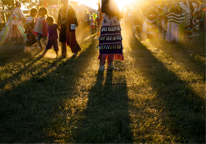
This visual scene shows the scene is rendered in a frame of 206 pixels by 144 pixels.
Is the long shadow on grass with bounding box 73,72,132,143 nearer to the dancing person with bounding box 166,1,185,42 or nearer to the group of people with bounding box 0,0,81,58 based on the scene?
the group of people with bounding box 0,0,81,58

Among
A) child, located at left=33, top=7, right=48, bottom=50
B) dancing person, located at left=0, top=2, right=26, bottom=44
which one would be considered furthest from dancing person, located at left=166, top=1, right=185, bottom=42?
dancing person, located at left=0, top=2, right=26, bottom=44

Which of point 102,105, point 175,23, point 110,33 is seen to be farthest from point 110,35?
point 175,23

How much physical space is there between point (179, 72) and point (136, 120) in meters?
2.73

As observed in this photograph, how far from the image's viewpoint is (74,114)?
3.12 meters

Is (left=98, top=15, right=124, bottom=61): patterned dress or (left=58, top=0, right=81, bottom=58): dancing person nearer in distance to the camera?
(left=98, top=15, right=124, bottom=61): patterned dress

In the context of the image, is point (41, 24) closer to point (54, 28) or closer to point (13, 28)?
point (54, 28)

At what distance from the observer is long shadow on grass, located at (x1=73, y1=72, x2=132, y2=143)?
251 centimetres

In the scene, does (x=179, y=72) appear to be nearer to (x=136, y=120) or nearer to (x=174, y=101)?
(x=174, y=101)

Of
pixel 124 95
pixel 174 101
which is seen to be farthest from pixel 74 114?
pixel 174 101

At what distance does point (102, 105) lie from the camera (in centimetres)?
344

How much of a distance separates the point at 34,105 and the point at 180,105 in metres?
2.17

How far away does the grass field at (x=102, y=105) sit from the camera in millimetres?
2564

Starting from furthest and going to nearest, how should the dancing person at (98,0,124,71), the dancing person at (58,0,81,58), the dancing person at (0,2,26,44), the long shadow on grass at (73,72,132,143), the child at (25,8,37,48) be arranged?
1. the dancing person at (0,2,26,44)
2. the child at (25,8,37,48)
3. the dancing person at (58,0,81,58)
4. the dancing person at (98,0,124,71)
5. the long shadow on grass at (73,72,132,143)

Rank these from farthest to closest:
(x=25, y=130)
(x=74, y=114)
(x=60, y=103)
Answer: (x=60, y=103), (x=74, y=114), (x=25, y=130)
